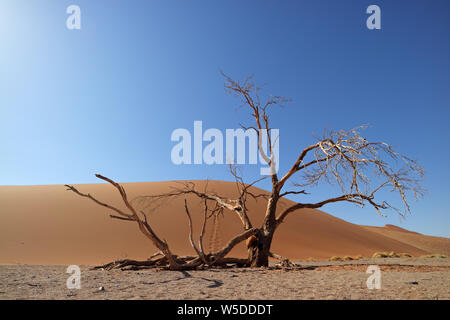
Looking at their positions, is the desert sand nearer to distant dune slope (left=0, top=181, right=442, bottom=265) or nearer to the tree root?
distant dune slope (left=0, top=181, right=442, bottom=265)

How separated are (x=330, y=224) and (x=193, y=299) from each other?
35.8m

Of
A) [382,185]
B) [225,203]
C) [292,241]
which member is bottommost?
[292,241]

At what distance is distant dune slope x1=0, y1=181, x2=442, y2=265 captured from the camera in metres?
19.5

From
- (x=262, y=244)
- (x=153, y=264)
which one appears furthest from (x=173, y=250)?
(x=262, y=244)

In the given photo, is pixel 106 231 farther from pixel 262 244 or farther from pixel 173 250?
pixel 262 244

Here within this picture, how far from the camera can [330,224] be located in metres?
36.3

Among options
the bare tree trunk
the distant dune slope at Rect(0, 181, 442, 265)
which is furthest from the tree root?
the distant dune slope at Rect(0, 181, 442, 265)

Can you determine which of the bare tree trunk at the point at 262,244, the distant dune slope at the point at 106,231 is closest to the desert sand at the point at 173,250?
the distant dune slope at the point at 106,231

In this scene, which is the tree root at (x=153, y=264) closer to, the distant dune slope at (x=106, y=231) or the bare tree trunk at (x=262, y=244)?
the bare tree trunk at (x=262, y=244)

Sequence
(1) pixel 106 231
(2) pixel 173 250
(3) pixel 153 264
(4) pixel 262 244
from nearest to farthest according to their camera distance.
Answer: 1. (3) pixel 153 264
2. (4) pixel 262 244
3. (2) pixel 173 250
4. (1) pixel 106 231

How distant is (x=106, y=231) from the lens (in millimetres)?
23734

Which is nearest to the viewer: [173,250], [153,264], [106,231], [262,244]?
[153,264]
